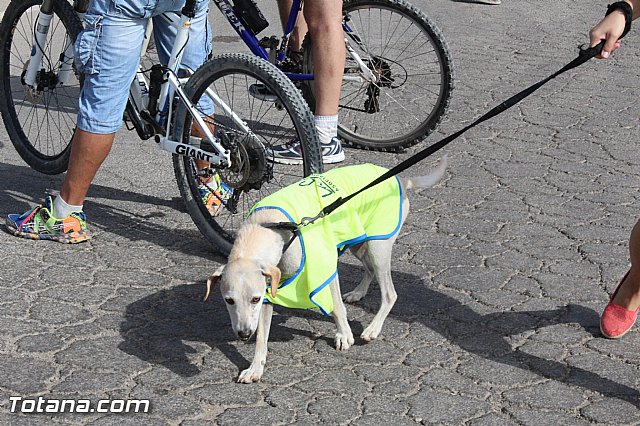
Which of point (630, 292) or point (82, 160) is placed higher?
point (82, 160)

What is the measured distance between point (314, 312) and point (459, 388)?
3.08 feet

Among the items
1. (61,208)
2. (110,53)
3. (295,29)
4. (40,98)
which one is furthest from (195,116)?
(295,29)

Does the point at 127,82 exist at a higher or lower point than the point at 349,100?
higher

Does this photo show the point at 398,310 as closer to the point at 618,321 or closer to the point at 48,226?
the point at 618,321

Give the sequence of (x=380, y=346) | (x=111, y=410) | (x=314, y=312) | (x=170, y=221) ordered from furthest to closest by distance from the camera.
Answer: (x=170, y=221)
(x=314, y=312)
(x=380, y=346)
(x=111, y=410)

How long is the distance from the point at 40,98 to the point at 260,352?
2.74 metres

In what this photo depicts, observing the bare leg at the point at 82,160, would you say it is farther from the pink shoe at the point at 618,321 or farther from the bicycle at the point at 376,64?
the pink shoe at the point at 618,321

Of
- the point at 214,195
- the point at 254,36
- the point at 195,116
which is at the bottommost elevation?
→ the point at 214,195

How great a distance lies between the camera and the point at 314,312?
15.1 feet

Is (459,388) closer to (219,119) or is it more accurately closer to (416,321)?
(416,321)

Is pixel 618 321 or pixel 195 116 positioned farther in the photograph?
pixel 195 116

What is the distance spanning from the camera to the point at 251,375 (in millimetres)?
3916

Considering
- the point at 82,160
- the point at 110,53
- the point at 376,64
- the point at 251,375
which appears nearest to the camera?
the point at 251,375

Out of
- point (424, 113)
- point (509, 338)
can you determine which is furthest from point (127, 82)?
point (424, 113)
